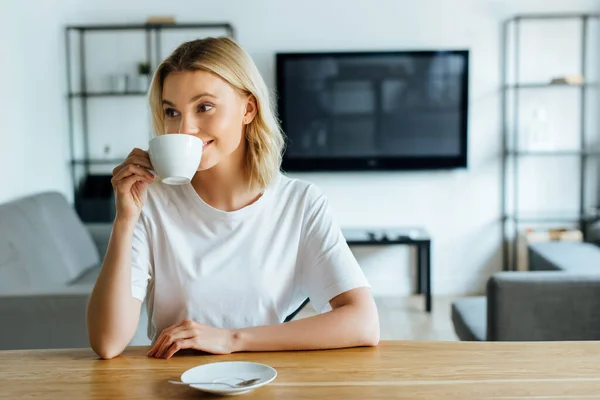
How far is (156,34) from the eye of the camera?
177 inches

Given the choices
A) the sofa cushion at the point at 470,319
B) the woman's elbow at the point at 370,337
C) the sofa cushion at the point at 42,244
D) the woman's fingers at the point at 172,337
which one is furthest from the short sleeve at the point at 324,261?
the sofa cushion at the point at 42,244

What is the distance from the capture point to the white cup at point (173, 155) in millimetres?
1093

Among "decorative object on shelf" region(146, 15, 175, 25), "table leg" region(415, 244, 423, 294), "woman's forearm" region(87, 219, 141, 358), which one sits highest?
"decorative object on shelf" region(146, 15, 175, 25)

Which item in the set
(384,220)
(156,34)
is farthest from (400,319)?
(156,34)

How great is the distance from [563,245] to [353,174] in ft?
4.77

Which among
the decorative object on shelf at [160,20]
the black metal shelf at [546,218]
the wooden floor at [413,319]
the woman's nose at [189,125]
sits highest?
the decorative object on shelf at [160,20]

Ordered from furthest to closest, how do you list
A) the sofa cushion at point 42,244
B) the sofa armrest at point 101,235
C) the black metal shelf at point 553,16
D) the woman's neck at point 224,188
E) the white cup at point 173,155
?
1. the black metal shelf at point 553,16
2. the sofa armrest at point 101,235
3. the sofa cushion at point 42,244
4. the woman's neck at point 224,188
5. the white cup at point 173,155

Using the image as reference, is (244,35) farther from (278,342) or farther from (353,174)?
(278,342)

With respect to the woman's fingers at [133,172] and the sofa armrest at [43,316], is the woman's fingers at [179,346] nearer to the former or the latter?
the woman's fingers at [133,172]

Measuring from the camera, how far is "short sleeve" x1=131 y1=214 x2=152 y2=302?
53.2 inches

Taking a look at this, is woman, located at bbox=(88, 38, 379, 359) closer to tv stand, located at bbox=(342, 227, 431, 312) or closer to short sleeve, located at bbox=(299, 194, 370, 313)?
short sleeve, located at bbox=(299, 194, 370, 313)

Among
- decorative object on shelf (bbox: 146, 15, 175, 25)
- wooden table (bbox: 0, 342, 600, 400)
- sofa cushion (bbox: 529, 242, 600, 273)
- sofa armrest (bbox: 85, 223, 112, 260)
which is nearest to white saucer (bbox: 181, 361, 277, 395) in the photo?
wooden table (bbox: 0, 342, 600, 400)

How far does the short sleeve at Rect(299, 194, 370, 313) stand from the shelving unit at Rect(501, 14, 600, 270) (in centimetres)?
332

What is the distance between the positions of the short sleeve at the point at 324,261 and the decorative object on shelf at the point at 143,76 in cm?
322
